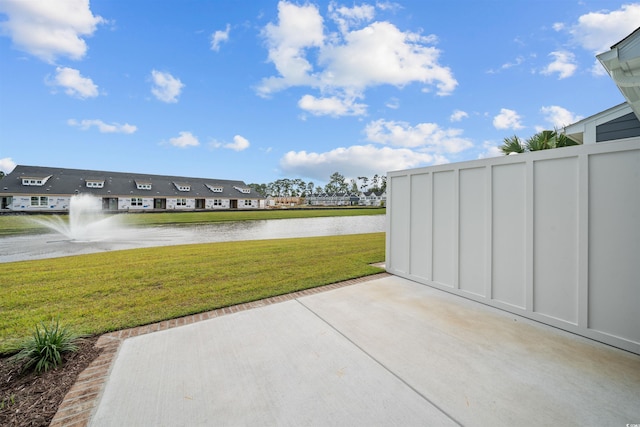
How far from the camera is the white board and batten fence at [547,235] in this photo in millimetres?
2654

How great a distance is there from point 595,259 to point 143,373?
4460 mm

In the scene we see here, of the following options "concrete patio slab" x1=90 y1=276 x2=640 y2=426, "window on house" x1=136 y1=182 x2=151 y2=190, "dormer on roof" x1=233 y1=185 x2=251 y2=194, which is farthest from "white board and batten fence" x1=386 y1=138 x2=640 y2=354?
"dormer on roof" x1=233 y1=185 x2=251 y2=194

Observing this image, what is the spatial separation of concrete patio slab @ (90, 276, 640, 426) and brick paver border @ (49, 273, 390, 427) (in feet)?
0.26

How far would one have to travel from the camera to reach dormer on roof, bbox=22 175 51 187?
103ft

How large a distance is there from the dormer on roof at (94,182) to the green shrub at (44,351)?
140ft

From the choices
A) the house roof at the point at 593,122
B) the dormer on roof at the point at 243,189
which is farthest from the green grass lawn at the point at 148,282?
the dormer on roof at the point at 243,189

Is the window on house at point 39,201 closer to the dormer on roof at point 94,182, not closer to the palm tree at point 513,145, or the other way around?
the dormer on roof at point 94,182

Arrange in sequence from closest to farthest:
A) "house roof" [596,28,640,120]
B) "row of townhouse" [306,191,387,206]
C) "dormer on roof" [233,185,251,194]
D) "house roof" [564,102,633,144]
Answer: "house roof" [596,28,640,120]
"house roof" [564,102,633,144]
"dormer on roof" [233,185,251,194]
"row of townhouse" [306,191,387,206]

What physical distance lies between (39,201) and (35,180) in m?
3.23

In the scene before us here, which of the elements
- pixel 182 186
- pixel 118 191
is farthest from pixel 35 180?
pixel 182 186

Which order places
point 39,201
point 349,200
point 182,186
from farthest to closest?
point 349,200, point 182,186, point 39,201

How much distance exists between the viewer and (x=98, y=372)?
7.57 ft

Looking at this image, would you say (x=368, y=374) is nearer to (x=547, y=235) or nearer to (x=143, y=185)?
(x=547, y=235)

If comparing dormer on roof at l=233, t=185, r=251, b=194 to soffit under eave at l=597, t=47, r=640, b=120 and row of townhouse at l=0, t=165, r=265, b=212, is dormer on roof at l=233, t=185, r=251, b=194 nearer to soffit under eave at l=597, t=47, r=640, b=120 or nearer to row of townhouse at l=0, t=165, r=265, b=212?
row of townhouse at l=0, t=165, r=265, b=212
